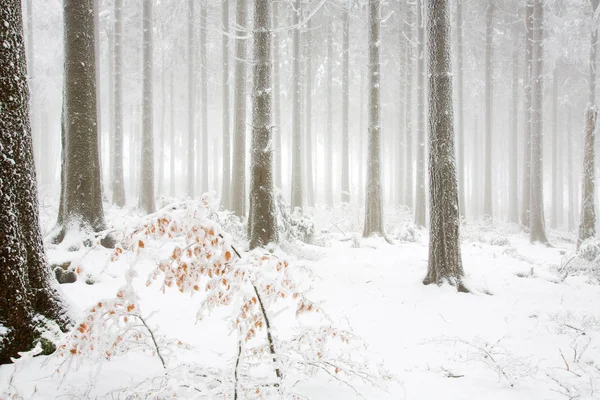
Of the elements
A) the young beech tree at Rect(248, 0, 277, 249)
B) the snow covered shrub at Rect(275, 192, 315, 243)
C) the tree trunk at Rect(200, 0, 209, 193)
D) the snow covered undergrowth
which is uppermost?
the tree trunk at Rect(200, 0, 209, 193)

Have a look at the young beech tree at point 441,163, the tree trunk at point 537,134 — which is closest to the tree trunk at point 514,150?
the tree trunk at point 537,134

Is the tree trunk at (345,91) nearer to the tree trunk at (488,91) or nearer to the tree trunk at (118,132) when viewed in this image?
the tree trunk at (488,91)

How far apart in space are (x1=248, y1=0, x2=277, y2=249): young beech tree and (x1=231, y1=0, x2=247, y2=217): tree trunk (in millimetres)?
3630

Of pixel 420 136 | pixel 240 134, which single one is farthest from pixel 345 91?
pixel 240 134

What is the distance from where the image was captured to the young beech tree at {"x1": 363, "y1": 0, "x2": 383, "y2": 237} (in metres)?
10.4

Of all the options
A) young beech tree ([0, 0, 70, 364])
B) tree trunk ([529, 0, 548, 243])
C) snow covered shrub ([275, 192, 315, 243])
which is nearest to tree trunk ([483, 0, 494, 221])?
tree trunk ([529, 0, 548, 243])

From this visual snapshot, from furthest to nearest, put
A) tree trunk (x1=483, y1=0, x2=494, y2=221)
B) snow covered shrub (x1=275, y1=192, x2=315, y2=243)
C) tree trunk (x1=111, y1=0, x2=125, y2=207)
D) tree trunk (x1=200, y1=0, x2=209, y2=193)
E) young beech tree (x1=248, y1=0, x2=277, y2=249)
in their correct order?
tree trunk (x1=483, y1=0, x2=494, y2=221), tree trunk (x1=200, y1=0, x2=209, y2=193), tree trunk (x1=111, y1=0, x2=125, y2=207), snow covered shrub (x1=275, y1=192, x2=315, y2=243), young beech tree (x1=248, y1=0, x2=277, y2=249)

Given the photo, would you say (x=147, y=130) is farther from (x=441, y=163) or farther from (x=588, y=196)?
(x=588, y=196)

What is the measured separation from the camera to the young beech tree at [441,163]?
19.6 ft

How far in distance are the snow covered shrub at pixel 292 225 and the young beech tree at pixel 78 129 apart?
13.1 feet

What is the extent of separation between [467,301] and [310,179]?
55.7ft

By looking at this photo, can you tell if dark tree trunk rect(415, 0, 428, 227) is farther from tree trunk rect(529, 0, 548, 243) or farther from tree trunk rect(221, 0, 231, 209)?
tree trunk rect(221, 0, 231, 209)

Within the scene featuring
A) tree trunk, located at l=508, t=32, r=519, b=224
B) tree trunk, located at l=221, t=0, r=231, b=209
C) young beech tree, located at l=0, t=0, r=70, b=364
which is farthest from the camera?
tree trunk, located at l=508, t=32, r=519, b=224

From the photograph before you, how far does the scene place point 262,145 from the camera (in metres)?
7.41
